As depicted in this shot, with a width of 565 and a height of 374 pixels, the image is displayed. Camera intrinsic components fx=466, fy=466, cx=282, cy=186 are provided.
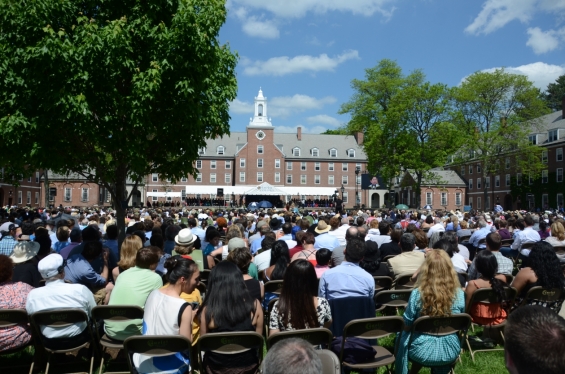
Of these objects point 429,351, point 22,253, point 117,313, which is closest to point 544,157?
point 429,351

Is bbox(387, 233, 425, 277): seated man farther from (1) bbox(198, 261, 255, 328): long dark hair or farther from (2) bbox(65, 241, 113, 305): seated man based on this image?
(2) bbox(65, 241, 113, 305): seated man

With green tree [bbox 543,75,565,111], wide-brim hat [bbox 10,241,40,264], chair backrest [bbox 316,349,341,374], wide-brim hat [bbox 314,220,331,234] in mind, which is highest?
green tree [bbox 543,75,565,111]

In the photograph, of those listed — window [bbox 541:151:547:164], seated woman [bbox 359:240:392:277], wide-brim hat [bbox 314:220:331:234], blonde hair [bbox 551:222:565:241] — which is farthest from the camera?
window [bbox 541:151:547:164]

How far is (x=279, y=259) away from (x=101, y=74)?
5.67m

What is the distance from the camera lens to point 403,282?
753 centimetres

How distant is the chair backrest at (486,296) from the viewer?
19.6 feet

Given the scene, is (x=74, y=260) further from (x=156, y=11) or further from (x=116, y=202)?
(x=156, y=11)

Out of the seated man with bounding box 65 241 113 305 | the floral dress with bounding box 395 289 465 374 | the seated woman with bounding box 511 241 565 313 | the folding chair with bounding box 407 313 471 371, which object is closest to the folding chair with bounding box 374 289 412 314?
the floral dress with bounding box 395 289 465 374

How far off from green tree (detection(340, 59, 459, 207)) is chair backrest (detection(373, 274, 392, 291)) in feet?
140

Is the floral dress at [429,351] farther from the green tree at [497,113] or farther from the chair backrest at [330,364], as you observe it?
the green tree at [497,113]

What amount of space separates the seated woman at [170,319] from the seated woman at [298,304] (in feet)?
2.86

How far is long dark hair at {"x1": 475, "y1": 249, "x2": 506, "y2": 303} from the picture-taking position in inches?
237

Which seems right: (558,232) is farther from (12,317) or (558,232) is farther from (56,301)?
(12,317)

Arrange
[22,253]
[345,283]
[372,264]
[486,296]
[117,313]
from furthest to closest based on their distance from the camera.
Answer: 1. [372,264]
2. [22,253]
3. [486,296]
4. [345,283]
5. [117,313]
